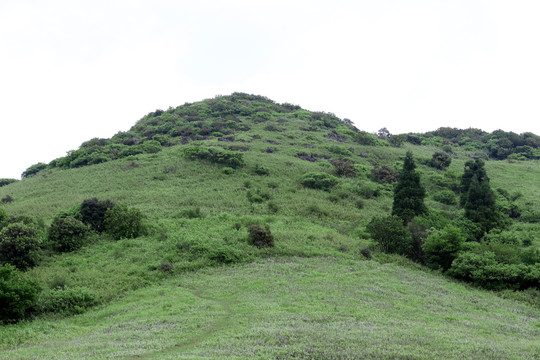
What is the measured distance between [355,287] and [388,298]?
2377 mm

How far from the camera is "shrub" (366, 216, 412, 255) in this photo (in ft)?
109

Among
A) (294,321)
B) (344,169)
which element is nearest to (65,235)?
(294,321)

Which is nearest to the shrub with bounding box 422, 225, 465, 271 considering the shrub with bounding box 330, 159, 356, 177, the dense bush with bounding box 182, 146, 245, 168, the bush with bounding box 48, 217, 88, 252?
the bush with bounding box 48, 217, 88, 252

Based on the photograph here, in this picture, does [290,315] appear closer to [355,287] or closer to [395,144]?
[355,287]

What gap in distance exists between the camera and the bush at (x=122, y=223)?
33250 millimetres

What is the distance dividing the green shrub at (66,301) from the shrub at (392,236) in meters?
24.1

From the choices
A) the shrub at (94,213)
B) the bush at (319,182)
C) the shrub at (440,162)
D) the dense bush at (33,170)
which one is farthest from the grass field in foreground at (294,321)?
the dense bush at (33,170)

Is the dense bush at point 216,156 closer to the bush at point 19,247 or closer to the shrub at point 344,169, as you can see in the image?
the shrub at point 344,169

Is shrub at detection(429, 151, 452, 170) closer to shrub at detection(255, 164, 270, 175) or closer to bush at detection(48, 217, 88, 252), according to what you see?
shrub at detection(255, 164, 270, 175)

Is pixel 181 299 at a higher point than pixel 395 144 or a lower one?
lower

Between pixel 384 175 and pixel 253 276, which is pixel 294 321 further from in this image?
pixel 384 175

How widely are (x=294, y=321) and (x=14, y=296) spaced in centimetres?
1359

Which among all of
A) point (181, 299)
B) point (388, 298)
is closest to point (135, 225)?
point (181, 299)

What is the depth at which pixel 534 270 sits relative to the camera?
25.1 meters
